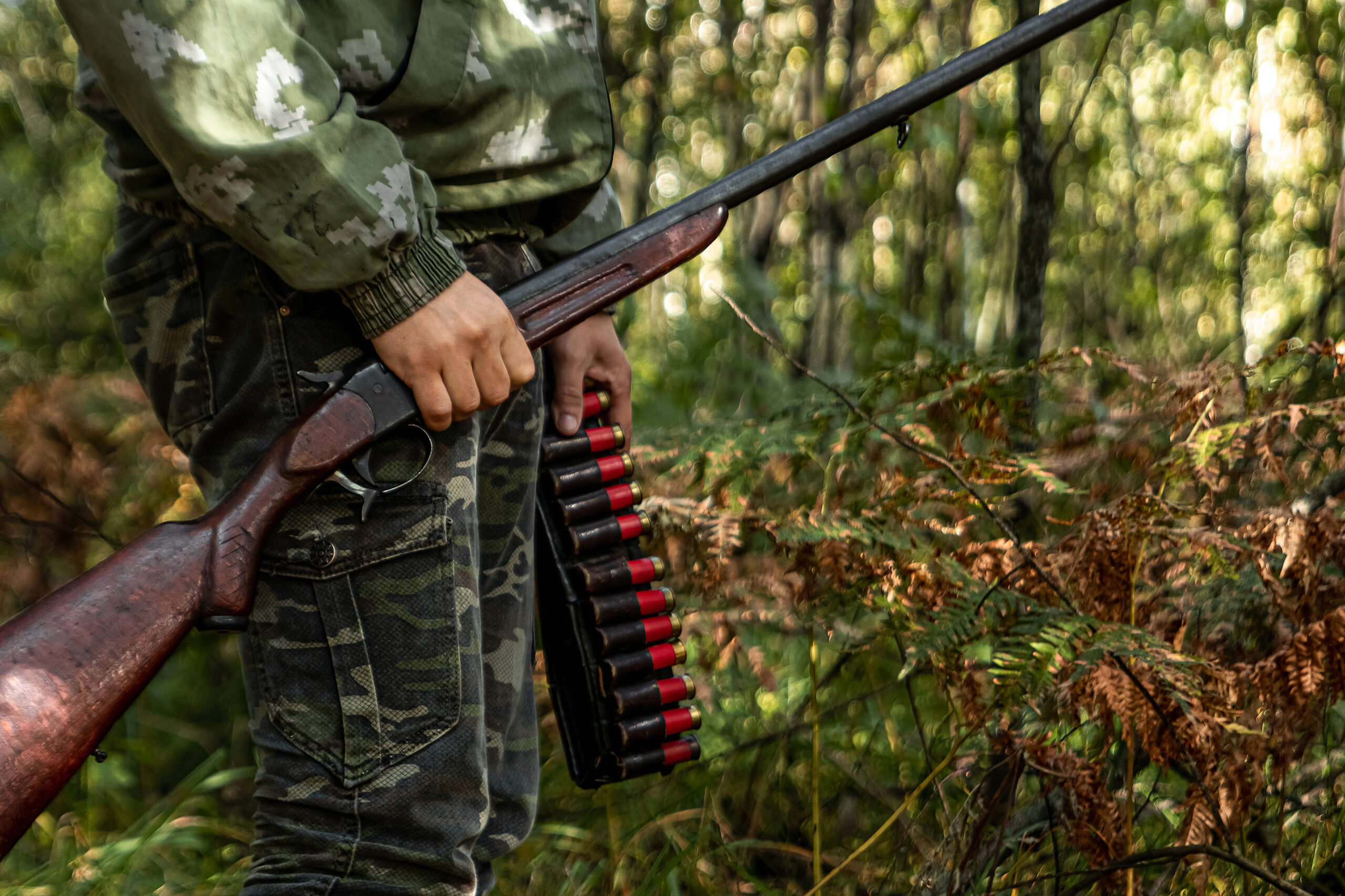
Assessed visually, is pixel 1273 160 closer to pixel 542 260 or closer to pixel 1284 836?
pixel 1284 836

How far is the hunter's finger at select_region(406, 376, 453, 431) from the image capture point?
1.43 meters

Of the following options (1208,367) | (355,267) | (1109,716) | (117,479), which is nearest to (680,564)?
(1109,716)

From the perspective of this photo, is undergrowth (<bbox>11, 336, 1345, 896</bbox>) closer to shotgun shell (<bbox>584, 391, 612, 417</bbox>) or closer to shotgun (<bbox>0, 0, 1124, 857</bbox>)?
shotgun shell (<bbox>584, 391, 612, 417</bbox>)

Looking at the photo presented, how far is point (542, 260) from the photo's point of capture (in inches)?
78.3

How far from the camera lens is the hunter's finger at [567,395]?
1936mm

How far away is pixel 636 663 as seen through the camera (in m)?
1.98

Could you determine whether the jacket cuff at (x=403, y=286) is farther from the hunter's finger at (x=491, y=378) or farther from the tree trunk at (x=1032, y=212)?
the tree trunk at (x=1032, y=212)

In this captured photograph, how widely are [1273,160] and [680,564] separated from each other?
540cm

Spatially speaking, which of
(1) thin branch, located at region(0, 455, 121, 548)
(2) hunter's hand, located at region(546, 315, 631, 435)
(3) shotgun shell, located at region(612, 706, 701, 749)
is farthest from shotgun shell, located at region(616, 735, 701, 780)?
(1) thin branch, located at region(0, 455, 121, 548)

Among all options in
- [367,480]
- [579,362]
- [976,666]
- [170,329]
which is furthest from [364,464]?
[976,666]

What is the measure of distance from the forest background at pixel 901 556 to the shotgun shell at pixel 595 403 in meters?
0.38

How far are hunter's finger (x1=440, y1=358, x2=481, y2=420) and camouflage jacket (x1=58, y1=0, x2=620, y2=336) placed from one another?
99 millimetres

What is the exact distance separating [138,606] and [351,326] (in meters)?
0.48

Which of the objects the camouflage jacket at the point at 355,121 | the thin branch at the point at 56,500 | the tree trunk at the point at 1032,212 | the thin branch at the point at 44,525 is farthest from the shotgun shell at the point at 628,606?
the thin branch at the point at 44,525
